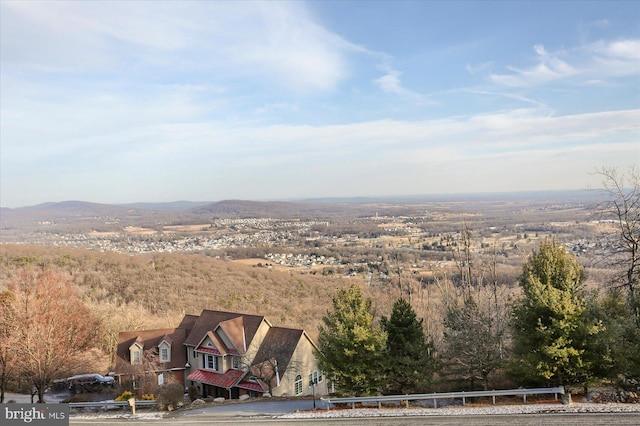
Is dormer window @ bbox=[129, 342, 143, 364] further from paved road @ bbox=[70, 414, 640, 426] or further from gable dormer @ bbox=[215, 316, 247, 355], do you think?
paved road @ bbox=[70, 414, 640, 426]

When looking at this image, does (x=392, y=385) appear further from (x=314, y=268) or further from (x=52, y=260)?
(x=314, y=268)

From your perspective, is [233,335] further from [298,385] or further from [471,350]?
[471,350]

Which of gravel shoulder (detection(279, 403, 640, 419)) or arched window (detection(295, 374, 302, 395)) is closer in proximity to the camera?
gravel shoulder (detection(279, 403, 640, 419))

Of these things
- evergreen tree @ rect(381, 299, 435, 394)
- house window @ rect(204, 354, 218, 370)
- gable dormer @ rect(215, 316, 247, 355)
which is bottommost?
house window @ rect(204, 354, 218, 370)

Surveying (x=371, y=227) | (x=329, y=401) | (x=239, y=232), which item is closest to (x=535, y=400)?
(x=329, y=401)

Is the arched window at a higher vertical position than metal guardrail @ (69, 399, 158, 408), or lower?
lower

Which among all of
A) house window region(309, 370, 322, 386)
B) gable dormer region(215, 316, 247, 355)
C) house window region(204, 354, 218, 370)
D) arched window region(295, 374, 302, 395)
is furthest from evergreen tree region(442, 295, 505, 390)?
house window region(204, 354, 218, 370)

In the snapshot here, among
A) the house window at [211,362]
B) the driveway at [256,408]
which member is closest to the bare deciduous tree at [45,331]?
the house window at [211,362]

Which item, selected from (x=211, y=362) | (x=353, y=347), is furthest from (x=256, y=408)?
(x=211, y=362)
